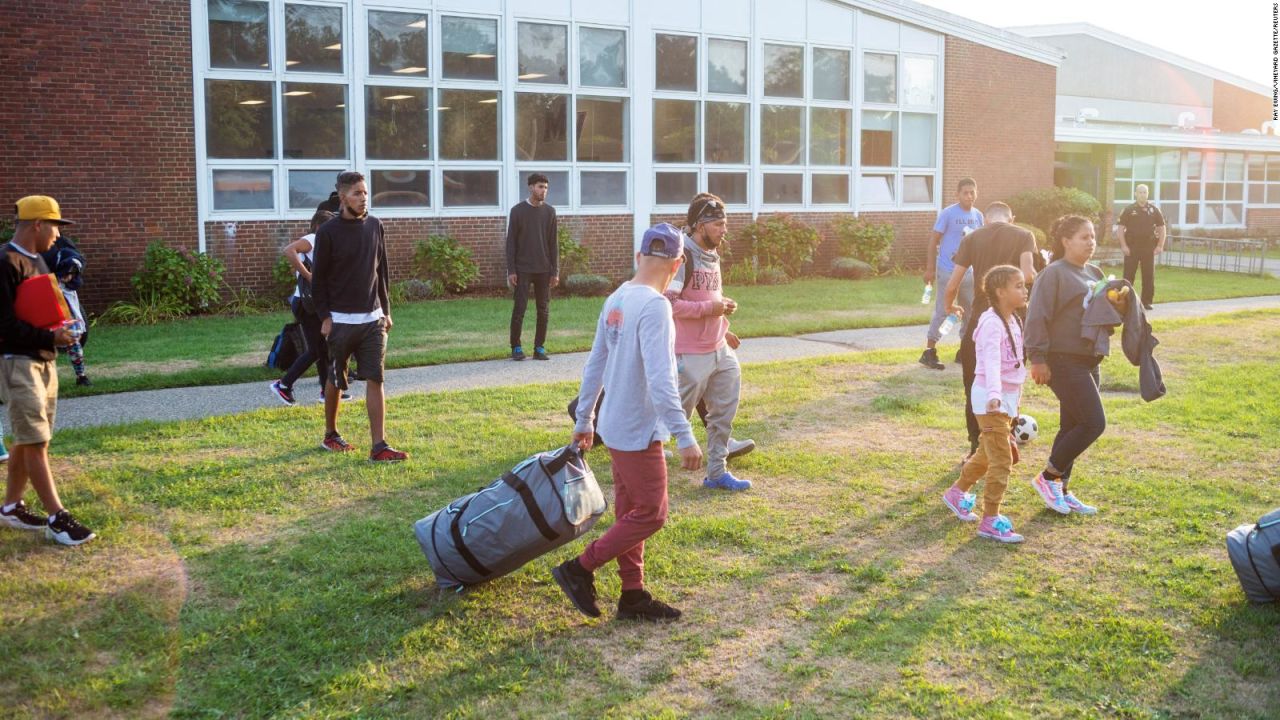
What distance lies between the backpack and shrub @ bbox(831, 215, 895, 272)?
45.8 ft

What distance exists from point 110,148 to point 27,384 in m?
10.9

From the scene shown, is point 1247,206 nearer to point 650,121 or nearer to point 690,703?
point 650,121

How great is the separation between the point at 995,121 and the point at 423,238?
1332cm

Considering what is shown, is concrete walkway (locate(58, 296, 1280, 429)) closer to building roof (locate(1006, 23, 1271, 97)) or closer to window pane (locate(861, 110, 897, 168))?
window pane (locate(861, 110, 897, 168))

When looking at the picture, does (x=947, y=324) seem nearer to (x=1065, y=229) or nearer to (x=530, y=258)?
(x=1065, y=229)

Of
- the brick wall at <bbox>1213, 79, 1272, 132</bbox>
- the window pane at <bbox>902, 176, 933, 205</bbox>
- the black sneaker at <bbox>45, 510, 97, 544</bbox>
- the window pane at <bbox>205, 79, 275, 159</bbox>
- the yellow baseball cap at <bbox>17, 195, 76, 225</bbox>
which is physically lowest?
the black sneaker at <bbox>45, 510, 97, 544</bbox>

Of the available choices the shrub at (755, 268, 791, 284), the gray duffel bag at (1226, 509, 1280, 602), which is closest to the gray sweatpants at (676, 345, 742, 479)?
the gray duffel bag at (1226, 509, 1280, 602)

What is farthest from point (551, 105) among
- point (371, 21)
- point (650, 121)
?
point (371, 21)

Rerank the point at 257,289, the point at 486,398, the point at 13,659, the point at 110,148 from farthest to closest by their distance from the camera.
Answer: the point at 257,289, the point at 110,148, the point at 486,398, the point at 13,659

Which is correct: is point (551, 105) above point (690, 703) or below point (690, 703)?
above

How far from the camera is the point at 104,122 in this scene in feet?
49.6

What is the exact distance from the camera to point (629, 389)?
4738 mm

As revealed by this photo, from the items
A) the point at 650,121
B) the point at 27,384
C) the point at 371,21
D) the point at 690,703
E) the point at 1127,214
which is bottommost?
the point at 690,703

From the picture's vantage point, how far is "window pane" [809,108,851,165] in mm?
22047
